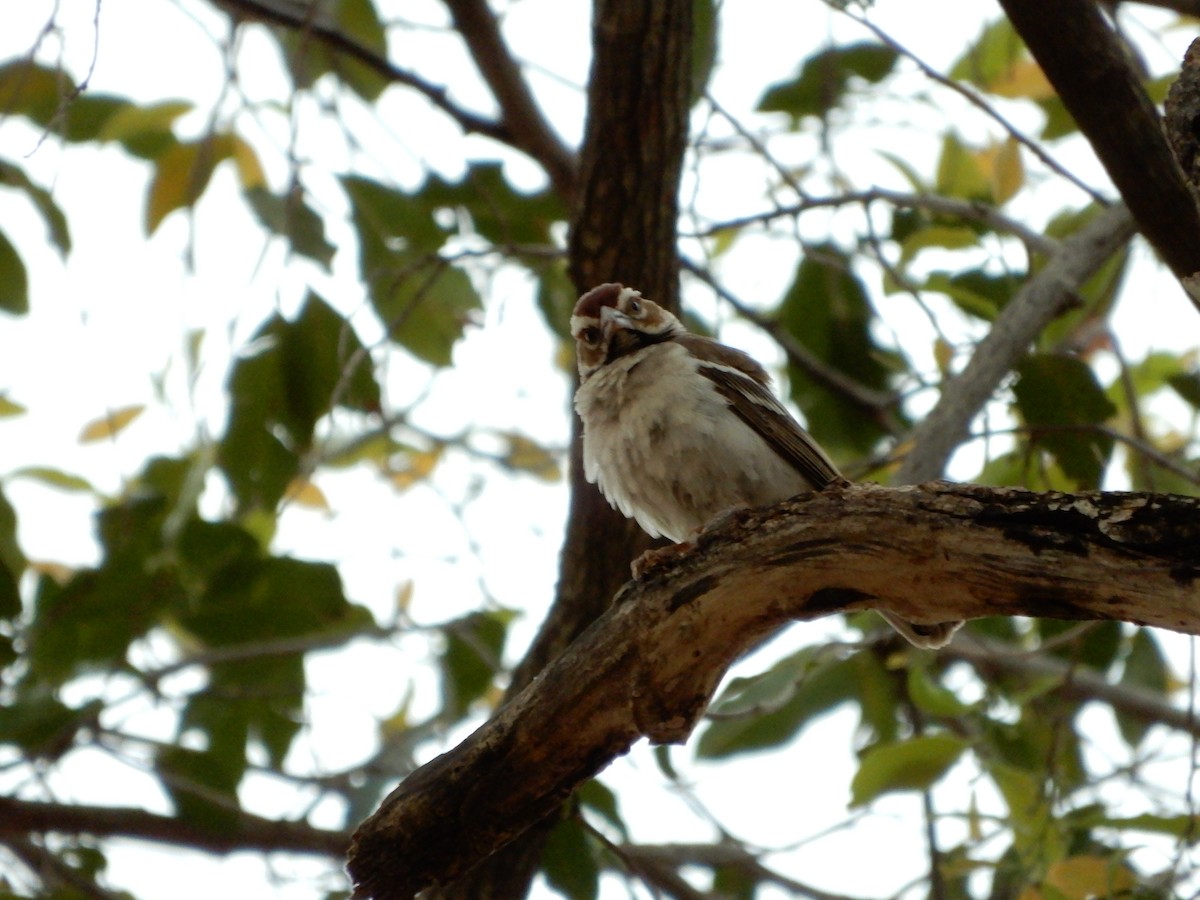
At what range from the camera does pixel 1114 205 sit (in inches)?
219

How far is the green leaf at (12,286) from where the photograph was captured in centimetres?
616

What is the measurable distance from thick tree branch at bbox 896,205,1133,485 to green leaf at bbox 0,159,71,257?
11.1 feet

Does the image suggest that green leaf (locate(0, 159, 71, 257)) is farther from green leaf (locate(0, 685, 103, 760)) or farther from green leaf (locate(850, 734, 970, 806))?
green leaf (locate(850, 734, 970, 806))

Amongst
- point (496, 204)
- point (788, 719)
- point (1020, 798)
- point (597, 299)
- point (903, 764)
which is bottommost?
point (1020, 798)

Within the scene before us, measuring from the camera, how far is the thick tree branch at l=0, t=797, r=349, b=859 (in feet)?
19.5

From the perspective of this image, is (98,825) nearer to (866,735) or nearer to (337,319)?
(337,319)

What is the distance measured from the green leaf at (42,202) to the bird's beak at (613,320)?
6.95ft

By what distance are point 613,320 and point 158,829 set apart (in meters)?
2.77

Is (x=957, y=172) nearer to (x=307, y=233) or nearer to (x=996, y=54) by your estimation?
(x=996, y=54)

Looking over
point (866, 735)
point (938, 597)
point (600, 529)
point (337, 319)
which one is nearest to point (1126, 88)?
point (938, 597)

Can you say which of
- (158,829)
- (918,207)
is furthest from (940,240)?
(158,829)

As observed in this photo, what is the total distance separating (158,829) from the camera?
5988 millimetres

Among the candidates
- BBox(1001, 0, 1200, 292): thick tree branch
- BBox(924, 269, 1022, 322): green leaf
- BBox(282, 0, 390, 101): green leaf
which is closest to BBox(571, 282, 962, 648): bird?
BBox(924, 269, 1022, 322): green leaf

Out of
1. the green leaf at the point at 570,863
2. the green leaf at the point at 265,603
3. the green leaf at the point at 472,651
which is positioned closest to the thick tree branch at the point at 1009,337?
the green leaf at the point at 570,863
